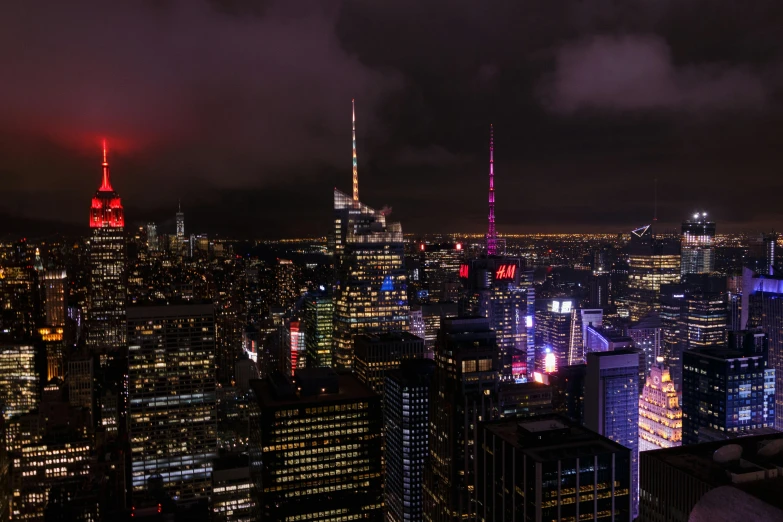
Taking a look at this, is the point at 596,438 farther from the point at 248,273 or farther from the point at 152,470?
the point at 248,273

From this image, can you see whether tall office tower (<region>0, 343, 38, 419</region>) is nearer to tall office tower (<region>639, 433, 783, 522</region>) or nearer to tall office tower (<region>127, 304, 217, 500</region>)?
tall office tower (<region>127, 304, 217, 500</region>)

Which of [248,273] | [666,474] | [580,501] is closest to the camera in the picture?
[666,474]

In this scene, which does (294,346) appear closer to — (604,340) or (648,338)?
(604,340)

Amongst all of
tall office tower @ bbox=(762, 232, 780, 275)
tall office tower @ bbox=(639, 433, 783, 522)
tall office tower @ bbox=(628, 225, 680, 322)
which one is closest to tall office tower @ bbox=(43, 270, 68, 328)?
tall office tower @ bbox=(628, 225, 680, 322)

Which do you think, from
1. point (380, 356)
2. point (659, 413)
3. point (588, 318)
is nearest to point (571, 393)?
point (659, 413)

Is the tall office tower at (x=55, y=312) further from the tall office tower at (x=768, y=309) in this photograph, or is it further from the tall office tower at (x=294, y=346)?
the tall office tower at (x=768, y=309)

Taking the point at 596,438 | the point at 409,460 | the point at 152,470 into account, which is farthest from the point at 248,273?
the point at 596,438
